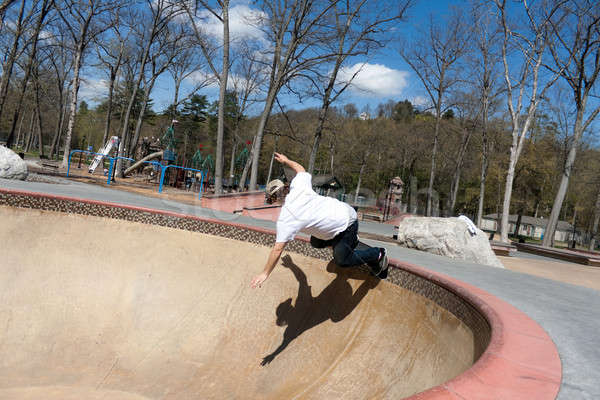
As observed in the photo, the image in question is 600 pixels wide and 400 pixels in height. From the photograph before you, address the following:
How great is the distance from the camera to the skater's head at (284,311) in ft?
14.9

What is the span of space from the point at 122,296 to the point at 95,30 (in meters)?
24.8

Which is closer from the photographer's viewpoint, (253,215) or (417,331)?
(417,331)

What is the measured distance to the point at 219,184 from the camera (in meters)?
15.0

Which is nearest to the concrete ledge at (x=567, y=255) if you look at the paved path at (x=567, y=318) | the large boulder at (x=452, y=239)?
the large boulder at (x=452, y=239)

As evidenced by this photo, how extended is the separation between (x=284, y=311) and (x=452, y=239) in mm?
5439

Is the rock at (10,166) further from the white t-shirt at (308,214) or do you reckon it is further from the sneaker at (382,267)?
the sneaker at (382,267)

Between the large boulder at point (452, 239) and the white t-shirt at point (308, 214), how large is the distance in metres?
5.60

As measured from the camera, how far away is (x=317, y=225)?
3.66 metres

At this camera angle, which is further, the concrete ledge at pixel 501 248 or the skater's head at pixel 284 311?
the concrete ledge at pixel 501 248

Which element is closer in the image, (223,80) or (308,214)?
(308,214)

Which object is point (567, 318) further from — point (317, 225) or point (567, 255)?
point (567, 255)

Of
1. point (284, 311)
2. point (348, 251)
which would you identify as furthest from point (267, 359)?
point (348, 251)

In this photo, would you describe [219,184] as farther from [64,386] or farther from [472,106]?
[472,106]

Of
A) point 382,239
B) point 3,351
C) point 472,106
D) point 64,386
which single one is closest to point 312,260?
point 64,386
